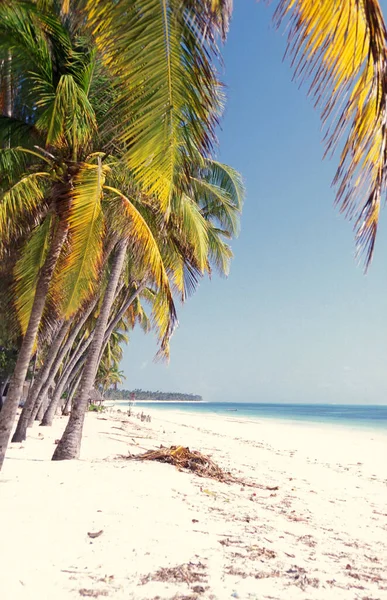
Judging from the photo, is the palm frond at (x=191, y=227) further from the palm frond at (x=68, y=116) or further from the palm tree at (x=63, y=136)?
the palm frond at (x=68, y=116)

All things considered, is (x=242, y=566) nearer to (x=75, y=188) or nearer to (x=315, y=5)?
(x=315, y=5)

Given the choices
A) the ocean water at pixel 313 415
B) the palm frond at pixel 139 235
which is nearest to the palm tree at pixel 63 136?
the palm frond at pixel 139 235

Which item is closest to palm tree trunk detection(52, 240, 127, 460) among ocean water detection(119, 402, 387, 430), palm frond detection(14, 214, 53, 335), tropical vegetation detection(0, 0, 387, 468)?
tropical vegetation detection(0, 0, 387, 468)

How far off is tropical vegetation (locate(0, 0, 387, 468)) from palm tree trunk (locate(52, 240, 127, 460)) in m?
0.03

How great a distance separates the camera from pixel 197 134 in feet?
11.5

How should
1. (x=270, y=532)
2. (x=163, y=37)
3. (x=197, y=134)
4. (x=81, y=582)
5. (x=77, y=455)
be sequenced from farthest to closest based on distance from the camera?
(x=77, y=455), (x=270, y=532), (x=197, y=134), (x=81, y=582), (x=163, y=37)

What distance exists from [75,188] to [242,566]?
4.95 meters

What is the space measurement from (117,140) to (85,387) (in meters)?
5.41

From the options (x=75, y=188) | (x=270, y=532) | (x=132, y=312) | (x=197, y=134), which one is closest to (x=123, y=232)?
(x=75, y=188)

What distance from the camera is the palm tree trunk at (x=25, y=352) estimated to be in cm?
589

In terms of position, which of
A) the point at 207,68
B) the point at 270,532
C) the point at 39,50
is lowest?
the point at 270,532

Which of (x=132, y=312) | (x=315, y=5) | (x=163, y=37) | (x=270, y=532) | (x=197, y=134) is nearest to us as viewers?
(x=315, y=5)

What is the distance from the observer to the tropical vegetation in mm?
2301

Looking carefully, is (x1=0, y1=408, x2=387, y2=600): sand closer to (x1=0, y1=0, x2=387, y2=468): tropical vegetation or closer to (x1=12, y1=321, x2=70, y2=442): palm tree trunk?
(x1=0, y1=0, x2=387, y2=468): tropical vegetation
